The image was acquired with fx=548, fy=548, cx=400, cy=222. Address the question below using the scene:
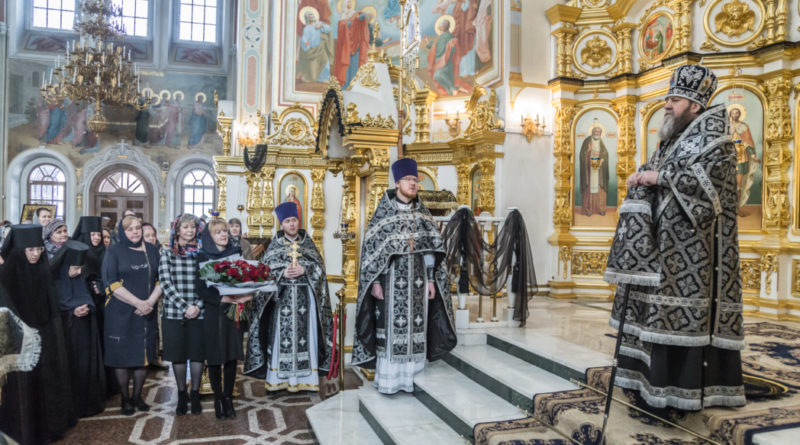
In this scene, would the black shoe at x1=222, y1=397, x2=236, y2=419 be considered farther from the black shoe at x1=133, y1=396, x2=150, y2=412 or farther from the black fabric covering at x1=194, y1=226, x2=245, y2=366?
the black shoe at x1=133, y1=396, x2=150, y2=412

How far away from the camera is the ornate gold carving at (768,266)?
7.78 meters

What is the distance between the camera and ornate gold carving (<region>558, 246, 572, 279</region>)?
33.4ft

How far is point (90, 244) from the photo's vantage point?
5.79 metres

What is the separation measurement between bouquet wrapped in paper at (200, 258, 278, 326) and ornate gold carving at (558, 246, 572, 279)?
6.65m

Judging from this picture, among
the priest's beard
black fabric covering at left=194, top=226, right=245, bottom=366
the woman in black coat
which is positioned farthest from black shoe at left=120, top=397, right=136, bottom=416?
the priest's beard

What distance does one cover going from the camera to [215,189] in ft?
67.2

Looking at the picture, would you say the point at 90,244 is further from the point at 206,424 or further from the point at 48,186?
the point at 48,186

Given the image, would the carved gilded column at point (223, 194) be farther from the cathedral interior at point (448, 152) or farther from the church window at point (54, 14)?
the church window at point (54, 14)

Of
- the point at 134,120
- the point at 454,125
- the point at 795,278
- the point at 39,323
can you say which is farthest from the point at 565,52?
the point at 134,120

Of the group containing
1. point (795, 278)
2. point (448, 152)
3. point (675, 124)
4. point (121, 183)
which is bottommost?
point (795, 278)

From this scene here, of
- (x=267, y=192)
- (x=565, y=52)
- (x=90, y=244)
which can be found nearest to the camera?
(x=90, y=244)

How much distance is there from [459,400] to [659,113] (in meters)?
7.18

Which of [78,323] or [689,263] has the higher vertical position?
[689,263]

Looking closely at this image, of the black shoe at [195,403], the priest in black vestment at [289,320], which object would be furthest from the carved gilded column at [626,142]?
the black shoe at [195,403]
